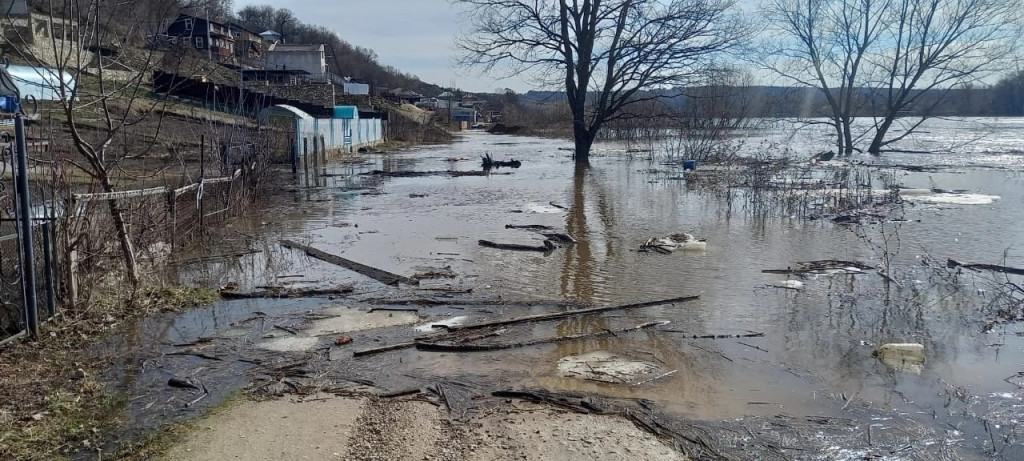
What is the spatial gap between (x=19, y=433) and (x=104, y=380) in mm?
1000

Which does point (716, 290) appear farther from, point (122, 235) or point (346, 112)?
point (346, 112)

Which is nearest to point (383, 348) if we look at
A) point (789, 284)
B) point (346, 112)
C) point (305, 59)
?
point (789, 284)

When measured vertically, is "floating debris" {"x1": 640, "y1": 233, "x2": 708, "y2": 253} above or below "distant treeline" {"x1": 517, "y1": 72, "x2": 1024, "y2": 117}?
below

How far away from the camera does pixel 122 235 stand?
711 cm

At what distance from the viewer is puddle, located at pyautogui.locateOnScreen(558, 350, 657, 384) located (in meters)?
5.48

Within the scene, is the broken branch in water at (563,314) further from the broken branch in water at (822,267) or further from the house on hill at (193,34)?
the house on hill at (193,34)

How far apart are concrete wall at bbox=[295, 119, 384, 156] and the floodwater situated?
1058 centimetres

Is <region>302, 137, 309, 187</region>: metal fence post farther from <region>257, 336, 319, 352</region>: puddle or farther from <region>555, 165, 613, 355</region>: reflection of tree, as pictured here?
<region>257, 336, 319, 352</region>: puddle

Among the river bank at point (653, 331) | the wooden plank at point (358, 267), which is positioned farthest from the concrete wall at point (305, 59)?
the wooden plank at point (358, 267)

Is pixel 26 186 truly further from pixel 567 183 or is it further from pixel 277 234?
pixel 567 183

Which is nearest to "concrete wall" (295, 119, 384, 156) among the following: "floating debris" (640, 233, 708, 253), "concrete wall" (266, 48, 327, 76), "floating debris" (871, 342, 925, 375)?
"floating debris" (640, 233, 708, 253)

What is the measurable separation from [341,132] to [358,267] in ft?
89.9

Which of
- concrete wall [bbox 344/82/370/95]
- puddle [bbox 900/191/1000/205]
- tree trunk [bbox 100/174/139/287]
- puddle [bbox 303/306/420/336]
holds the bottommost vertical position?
puddle [bbox 303/306/420/336]

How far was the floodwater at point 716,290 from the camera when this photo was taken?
17.2 feet
